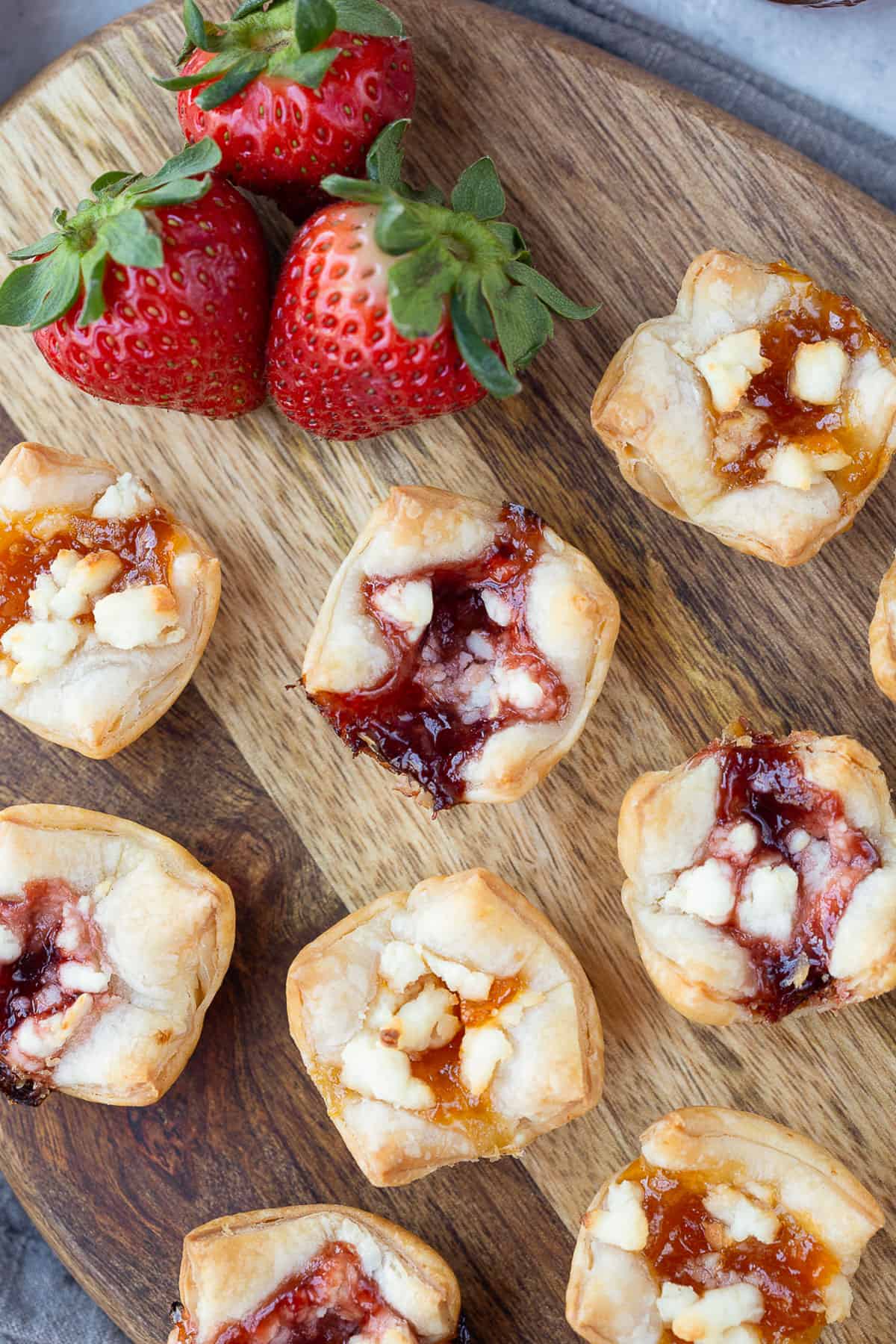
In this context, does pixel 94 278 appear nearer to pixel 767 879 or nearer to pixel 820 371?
pixel 820 371

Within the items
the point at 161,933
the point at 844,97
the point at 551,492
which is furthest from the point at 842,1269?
the point at 844,97

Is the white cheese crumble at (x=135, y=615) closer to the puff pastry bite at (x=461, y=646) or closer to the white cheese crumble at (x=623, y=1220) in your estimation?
the puff pastry bite at (x=461, y=646)

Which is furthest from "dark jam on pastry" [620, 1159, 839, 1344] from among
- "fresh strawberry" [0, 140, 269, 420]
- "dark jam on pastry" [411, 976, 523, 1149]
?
"fresh strawberry" [0, 140, 269, 420]

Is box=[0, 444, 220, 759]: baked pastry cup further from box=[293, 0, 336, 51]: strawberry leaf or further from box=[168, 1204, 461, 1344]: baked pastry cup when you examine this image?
box=[168, 1204, 461, 1344]: baked pastry cup

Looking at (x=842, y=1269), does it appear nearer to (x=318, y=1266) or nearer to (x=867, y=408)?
(x=318, y=1266)

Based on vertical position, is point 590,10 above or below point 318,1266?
above

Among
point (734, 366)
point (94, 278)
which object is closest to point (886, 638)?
point (734, 366)

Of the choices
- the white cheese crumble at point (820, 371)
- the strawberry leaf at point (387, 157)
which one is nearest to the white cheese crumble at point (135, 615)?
the strawberry leaf at point (387, 157)
